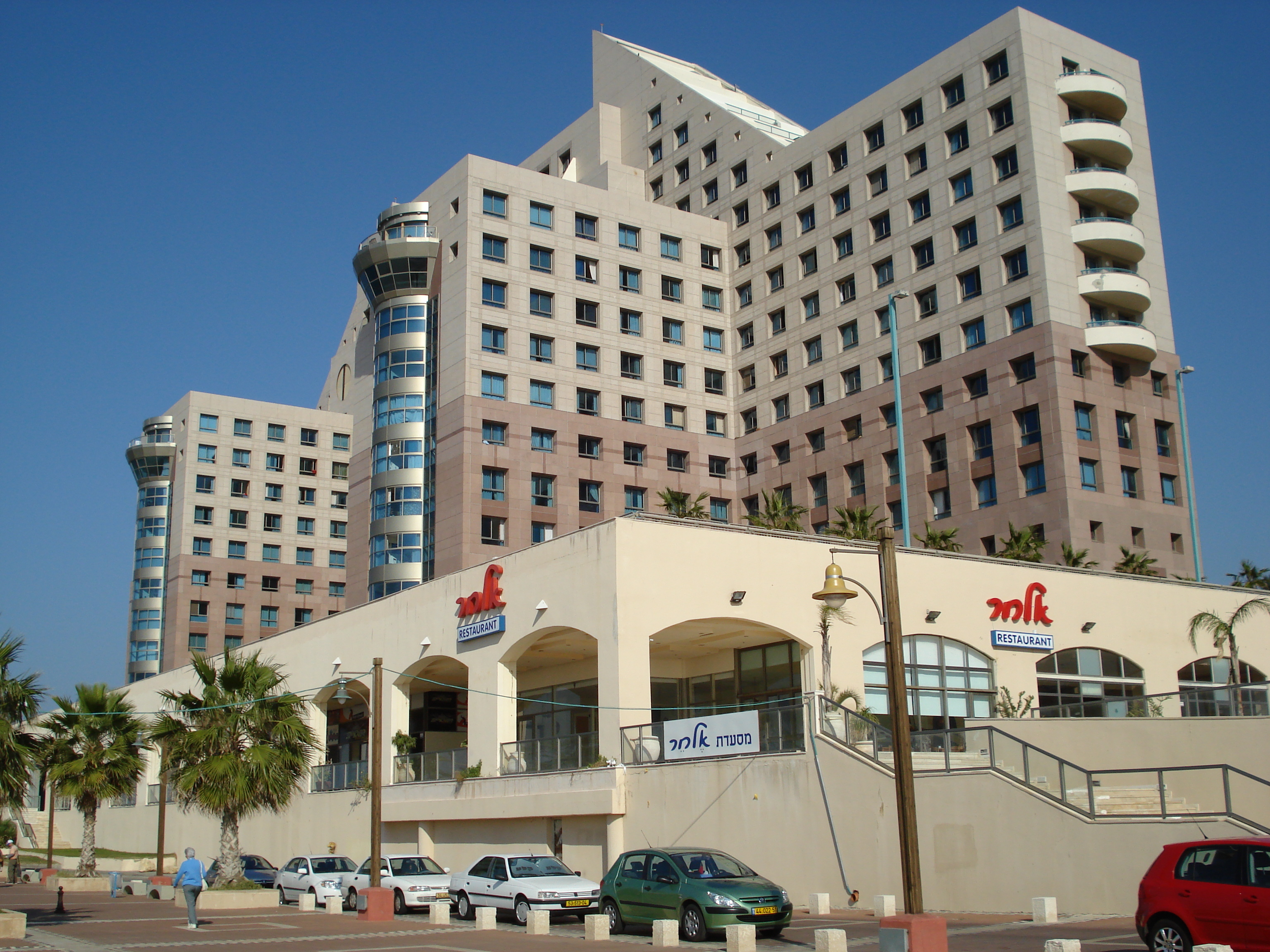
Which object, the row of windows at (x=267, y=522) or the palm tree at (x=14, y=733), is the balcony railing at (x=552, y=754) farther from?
the row of windows at (x=267, y=522)

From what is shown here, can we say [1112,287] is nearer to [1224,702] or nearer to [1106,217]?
[1106,217]

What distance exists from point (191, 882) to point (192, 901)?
23.8 inches

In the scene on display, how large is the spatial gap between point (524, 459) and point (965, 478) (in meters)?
22.3

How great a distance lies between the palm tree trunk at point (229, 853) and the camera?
34938mm

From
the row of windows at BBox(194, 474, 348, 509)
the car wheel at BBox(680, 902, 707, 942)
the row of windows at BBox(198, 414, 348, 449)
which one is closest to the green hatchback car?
the car wheel at BBox(680, 902, 707, 942)

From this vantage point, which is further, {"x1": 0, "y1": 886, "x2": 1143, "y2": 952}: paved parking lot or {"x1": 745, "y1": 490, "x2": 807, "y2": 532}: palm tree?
{"x1": 745, "y1": 490, "x2": 807, "y2": 532}: palm tree

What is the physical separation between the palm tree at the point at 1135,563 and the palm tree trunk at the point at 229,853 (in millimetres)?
35739

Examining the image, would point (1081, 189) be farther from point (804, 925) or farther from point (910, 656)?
point (804, 925)

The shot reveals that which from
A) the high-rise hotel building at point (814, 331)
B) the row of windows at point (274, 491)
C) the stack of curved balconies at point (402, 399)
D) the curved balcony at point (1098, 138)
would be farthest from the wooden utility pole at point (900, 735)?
the row of windows at point (274, 491)

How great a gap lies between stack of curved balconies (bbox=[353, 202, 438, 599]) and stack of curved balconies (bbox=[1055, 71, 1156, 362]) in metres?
33.7

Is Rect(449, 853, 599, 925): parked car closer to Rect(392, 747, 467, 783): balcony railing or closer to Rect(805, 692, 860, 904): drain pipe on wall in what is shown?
Rect(805, 692, 860, 904): drain pipe on wall

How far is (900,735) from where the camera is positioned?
1636cm

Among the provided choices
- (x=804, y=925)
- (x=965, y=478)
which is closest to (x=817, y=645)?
(x=804, y=925)

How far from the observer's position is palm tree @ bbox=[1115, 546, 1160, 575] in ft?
172
